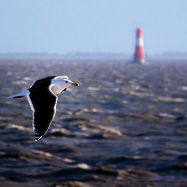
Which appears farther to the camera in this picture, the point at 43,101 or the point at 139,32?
the point at 139,32

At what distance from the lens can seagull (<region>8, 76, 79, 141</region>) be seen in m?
11.1

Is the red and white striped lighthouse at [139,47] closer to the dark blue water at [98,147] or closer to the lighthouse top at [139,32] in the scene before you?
the lighthouse top at [139,32]

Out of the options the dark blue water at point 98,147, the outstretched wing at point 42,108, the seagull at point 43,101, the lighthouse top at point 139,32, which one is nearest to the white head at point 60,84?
the seagull at point 43,101

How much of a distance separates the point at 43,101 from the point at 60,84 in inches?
29.4

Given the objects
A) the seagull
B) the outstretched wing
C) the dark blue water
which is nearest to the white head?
the seagull

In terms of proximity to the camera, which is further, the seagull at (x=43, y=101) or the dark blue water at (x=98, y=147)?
the dark blue water at (x=98, y=147)

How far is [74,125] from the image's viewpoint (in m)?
33.1

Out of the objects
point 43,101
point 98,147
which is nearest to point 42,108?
point 43,101

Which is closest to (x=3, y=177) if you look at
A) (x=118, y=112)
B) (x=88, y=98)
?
(x=118, y=112)

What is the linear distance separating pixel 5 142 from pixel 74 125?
Answer: 21.3 feet

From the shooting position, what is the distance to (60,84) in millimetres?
Result: 10875

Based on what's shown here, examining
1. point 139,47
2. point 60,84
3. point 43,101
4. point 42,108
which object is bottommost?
point 139,47

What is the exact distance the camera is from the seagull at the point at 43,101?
1112 centimetres

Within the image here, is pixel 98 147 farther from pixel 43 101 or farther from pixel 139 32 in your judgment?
pixel 139 32
